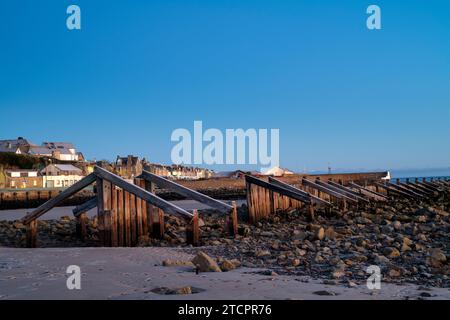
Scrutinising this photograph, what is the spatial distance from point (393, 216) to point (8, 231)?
13.1 m

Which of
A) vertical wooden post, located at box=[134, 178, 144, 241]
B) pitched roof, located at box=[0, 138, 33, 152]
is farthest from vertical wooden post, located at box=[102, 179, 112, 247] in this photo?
pitched roof, located at box=[0, 138, 33, 152]

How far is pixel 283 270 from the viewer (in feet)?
22.8

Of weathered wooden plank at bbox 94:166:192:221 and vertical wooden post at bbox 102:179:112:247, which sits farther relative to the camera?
vertical wooden post at bbox 102:179:112:247

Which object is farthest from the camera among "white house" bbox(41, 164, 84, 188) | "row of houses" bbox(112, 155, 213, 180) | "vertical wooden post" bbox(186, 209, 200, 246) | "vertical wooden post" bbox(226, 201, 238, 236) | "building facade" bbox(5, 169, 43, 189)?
"row of houses" bbox(112, 155, 213, 180)

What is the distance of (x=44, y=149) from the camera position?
112 meters

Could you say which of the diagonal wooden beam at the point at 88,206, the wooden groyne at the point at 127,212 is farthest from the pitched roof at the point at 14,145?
the wooden groyne at the point at 127,212

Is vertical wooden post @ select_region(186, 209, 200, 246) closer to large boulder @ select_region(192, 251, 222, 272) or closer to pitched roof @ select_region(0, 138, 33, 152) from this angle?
large boulder @ select_region(192, 251, 222, 272)

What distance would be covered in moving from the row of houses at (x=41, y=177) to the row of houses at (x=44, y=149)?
23.4 meters

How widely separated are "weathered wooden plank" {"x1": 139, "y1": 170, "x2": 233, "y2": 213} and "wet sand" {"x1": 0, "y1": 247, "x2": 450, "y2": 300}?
3.55 metres

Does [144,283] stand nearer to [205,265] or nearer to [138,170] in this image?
[205,265]

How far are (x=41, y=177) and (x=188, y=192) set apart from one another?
72.3m

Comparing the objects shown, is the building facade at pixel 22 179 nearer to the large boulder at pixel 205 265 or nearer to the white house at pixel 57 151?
the white house at pixel 57 151

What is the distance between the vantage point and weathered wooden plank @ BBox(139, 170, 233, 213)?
1119 cm

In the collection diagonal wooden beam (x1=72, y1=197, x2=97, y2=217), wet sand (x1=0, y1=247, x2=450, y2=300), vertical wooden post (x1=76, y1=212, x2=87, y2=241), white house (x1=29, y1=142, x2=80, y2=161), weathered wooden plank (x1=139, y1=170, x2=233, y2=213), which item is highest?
white house (x1=29, y1=142, x2=80, y2=161)
